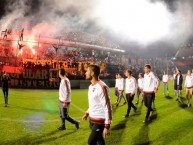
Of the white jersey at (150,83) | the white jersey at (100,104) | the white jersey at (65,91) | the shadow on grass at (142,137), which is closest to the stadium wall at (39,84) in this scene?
the white jersey at (150,83)

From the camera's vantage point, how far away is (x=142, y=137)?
927 centimetres

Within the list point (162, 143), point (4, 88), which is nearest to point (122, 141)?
A: point (162, 143)

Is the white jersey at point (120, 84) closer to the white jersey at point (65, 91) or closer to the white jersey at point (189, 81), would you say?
the white jersey at point (189, 81)

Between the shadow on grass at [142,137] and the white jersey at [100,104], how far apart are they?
345 cm

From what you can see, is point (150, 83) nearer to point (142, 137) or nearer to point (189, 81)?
point (142, 137)

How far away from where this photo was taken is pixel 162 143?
856 centimetres

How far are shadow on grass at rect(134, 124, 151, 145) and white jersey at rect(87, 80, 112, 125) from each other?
11.3 feet

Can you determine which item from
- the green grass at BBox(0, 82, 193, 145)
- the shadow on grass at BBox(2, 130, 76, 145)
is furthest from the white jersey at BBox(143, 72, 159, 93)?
the shadow on grass at BBox(2, 130, 76, 145)

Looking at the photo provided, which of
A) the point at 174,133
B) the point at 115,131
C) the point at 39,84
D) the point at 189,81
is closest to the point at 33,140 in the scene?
the point at 115,131

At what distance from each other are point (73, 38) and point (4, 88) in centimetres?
3614

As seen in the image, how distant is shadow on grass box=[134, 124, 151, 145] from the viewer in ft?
28.5

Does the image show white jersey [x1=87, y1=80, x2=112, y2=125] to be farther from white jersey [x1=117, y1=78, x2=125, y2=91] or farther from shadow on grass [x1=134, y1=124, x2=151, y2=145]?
white jersey [x1=117, y1=78, x2=125, y2=91]

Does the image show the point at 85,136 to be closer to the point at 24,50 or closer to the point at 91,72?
the point at 91,72

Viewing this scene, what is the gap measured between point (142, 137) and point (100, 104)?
4268 millimetres
